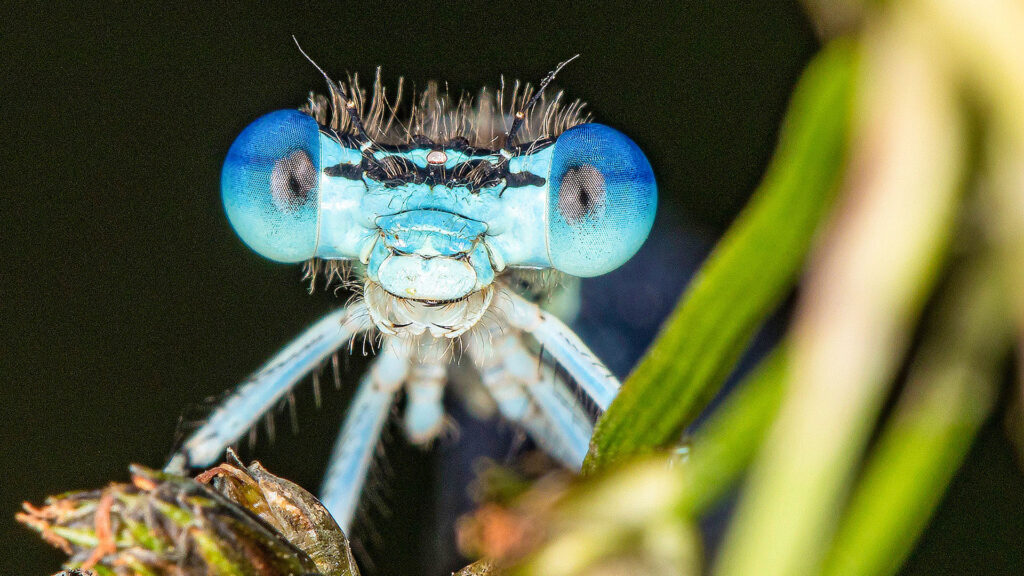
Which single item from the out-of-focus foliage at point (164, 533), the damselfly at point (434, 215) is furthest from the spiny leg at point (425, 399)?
the out-of-focus foliage at point (164, 533)

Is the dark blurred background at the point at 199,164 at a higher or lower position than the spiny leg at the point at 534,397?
higher

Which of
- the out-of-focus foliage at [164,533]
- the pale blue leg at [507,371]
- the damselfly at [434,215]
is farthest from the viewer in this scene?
the pale blue leg at [507,371]

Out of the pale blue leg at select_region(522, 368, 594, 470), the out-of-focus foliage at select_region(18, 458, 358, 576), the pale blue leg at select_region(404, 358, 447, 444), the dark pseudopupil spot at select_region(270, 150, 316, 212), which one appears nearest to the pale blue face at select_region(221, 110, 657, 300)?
the dark pseudopupil spot at select_region(270, 150, 316, 212)

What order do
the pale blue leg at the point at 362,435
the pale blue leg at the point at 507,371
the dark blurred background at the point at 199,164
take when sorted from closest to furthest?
the pale blue leg at the point at 507,371 < the pale blue leg at the point at 362,435 < the dark blurred background at the point at 199,164

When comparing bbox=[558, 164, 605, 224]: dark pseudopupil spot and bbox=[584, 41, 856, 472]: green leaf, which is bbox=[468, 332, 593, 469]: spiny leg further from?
bbox=[584, 41, 856, 472]: green leaf

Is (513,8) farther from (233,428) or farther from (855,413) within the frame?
(855,413)

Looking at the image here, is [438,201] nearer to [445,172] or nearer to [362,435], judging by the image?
[445,172]

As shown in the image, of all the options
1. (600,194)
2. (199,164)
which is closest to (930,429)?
(600,194)

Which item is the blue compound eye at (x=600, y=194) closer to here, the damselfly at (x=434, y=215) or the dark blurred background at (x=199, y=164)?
the damselfly at (x=434, y=215)

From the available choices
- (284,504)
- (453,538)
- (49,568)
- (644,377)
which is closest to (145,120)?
(49,568)
